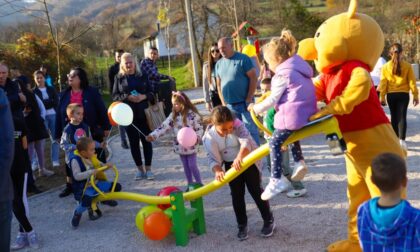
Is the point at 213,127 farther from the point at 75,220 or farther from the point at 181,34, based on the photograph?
the point at 181,34

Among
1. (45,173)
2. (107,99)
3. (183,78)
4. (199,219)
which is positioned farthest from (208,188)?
(183,78)

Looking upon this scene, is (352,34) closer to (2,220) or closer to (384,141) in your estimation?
(384,141)

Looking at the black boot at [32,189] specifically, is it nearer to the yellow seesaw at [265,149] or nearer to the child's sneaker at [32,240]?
the yellow seesaw at [265,149]

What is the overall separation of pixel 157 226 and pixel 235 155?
3.53 feet

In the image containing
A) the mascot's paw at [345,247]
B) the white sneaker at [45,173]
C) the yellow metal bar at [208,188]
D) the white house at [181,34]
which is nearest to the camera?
the mascot's paw at [345,247]

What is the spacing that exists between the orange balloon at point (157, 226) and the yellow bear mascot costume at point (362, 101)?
1.85 metres

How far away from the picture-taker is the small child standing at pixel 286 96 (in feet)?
10.7

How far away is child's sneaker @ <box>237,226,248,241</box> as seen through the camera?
4273 millimetres

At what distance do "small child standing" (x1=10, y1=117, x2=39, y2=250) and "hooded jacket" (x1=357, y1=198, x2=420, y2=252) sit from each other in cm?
354

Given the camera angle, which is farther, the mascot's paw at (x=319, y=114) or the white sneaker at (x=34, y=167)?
the white sneaker at (x=34, y=167)

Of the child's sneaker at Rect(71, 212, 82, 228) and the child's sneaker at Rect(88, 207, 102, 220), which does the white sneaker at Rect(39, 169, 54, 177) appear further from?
the child's sneaker at Rect(71, 212, 82, 228)

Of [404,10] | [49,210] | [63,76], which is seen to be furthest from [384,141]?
[404,10]

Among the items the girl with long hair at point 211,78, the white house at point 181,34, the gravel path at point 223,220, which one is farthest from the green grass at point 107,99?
the gravel path at point 223,220

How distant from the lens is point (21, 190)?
4523mm
